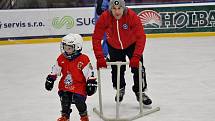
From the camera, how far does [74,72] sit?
394cm

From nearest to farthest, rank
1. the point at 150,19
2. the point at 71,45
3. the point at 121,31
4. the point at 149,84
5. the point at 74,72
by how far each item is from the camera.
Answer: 1. the point at 71,45
2. the point at 74,72
3. the point at 121,31
4. the point at 149,84
5. the point at 150,19

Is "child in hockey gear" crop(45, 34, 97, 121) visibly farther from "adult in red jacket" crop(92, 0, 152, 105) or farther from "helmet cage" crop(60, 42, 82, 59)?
"adult in red jacket" crop(92, 0, 152, 105)

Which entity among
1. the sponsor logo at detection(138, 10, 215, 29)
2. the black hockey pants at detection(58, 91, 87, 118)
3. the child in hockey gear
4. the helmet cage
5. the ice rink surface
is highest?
the helmet cage

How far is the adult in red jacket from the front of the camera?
449 cm

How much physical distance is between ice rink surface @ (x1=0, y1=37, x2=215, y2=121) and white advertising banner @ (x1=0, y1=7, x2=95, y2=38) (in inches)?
20.5

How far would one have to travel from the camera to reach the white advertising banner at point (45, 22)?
10414 millimetres

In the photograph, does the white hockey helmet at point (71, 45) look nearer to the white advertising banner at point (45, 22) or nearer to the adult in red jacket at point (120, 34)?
the adult in red jacket at point (120, 34)

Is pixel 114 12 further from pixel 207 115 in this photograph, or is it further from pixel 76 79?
pixel 207 115

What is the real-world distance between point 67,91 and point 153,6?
7082 millimetres

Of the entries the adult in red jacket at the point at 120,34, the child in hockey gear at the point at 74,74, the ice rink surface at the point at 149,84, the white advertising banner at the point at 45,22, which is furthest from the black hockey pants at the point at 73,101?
the white advertising banner at the point at 45,22

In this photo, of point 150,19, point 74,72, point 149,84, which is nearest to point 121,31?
point 74,72

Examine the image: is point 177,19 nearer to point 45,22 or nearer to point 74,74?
point 45,22

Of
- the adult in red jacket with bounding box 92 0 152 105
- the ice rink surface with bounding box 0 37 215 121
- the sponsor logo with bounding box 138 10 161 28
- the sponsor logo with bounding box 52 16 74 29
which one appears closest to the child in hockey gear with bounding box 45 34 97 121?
the adult in red jacket with bounding box 92 0 152 105

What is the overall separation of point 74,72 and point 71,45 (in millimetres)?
235
